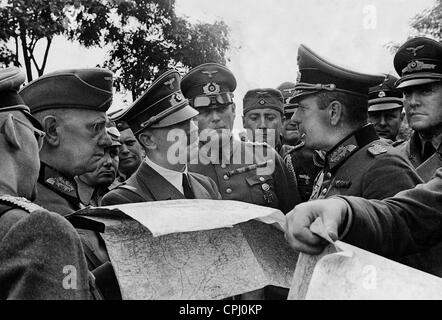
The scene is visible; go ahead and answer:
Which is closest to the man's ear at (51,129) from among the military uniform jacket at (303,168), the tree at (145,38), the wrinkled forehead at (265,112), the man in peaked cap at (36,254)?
the man in peaked cap at (36,254)

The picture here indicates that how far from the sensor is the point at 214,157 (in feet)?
20.4

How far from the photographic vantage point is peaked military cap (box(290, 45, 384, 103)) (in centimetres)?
417

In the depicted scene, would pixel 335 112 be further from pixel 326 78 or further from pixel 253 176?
pixel 253 176

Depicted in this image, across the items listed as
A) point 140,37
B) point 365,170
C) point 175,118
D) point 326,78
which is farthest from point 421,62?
point 140,37

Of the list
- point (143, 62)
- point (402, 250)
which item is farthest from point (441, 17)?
point (402, 250)

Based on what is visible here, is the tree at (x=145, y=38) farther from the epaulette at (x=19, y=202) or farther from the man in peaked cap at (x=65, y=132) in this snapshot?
the epaulette at (x=19, y=202)

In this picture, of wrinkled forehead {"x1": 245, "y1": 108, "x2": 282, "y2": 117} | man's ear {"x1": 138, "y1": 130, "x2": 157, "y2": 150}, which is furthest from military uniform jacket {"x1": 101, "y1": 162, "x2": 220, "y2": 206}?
wrinkled forehead {"x1": 245, "y1": 108, "x2": 282, "y2": 117}

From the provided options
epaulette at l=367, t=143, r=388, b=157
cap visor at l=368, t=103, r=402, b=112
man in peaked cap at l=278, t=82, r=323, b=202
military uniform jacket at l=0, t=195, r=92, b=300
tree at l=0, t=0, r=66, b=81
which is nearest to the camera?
military uniform jacket at l=0, t=195, r=92, b=300

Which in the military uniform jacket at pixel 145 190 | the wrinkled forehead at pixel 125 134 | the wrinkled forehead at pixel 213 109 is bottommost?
the wrinkled forehead at pixel 125 134

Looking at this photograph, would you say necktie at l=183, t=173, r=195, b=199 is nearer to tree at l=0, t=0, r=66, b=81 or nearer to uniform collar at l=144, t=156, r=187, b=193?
uniform collar at l=144, t=156, r=187, b=193

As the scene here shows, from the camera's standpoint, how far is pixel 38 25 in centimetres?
1588

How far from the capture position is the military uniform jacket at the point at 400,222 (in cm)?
237
